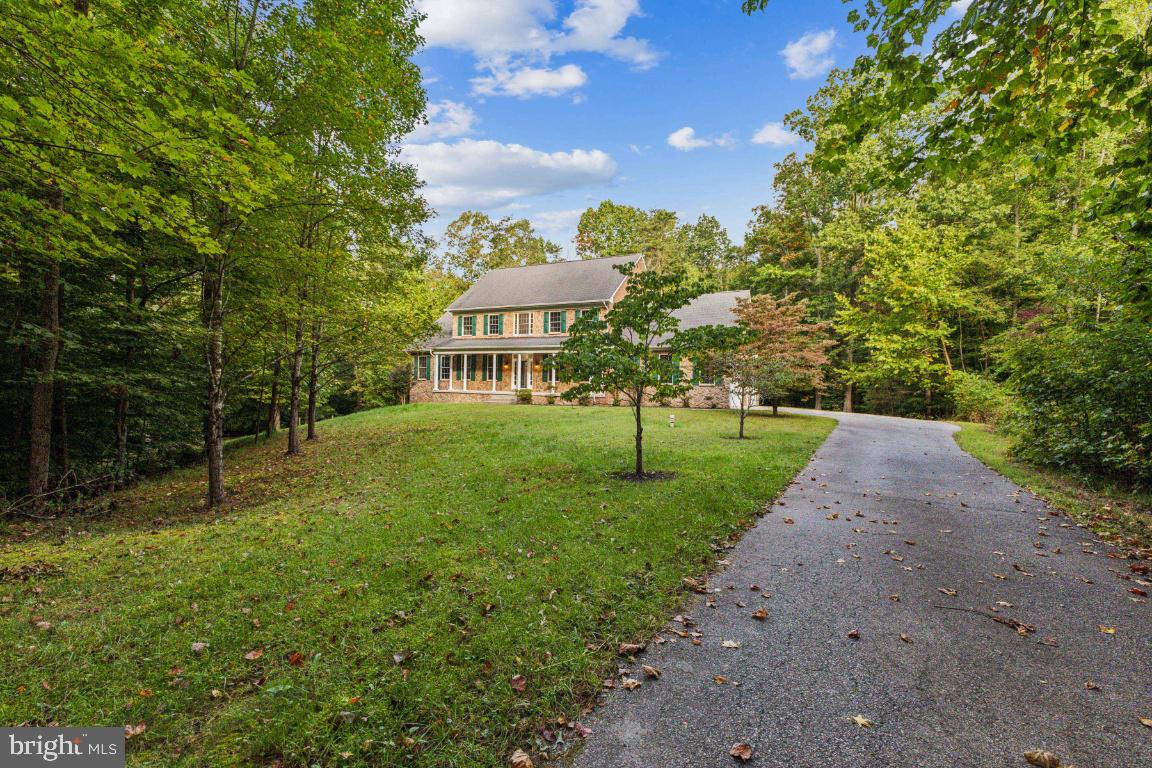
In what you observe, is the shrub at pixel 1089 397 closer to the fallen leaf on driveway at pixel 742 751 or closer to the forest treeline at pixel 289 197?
the forest treeline at pixel 289 197

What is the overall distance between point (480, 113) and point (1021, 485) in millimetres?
17059

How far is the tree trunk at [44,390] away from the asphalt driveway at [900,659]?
31.7 ft

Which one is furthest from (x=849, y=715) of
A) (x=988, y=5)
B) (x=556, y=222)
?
(x=556, y=222)

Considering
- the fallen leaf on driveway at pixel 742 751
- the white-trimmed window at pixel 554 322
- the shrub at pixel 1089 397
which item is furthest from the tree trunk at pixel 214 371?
the white-trimmed window at pixel 554 322

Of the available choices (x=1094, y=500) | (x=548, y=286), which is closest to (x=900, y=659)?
(x=1094, y=500)

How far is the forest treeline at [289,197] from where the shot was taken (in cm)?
384

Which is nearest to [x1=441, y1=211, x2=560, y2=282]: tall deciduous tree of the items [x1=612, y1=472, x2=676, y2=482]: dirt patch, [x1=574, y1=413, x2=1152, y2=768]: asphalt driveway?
[x1=612, y1=472, x2=676, y2=482]: dirt patch

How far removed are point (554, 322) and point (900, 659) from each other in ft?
76.6

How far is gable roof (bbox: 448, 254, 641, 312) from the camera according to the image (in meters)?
25.2

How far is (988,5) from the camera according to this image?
3629mm

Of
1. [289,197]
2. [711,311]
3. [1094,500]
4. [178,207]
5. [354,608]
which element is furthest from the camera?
[711,311]

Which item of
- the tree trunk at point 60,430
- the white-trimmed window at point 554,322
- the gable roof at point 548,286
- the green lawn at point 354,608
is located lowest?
the green lawn at point 354,608

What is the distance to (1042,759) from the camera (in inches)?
91.5

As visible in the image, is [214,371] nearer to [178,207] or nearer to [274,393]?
[178,207]
